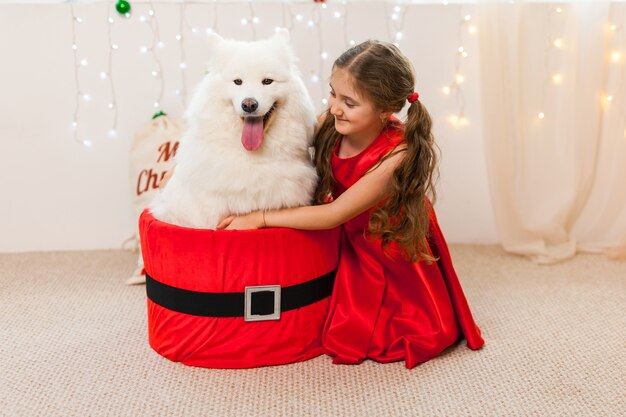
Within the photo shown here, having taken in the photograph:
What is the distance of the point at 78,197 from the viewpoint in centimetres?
246

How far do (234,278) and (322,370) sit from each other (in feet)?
→ 1.12

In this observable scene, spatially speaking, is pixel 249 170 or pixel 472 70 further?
pixel 472 70

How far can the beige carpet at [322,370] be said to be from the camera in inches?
59.6

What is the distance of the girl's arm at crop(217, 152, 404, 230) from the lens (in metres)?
1.59

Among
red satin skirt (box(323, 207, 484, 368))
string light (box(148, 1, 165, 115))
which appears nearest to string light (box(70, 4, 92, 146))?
string light (box(148, 1, 165, 115))

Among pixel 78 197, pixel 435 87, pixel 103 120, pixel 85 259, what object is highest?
pixel 435 87

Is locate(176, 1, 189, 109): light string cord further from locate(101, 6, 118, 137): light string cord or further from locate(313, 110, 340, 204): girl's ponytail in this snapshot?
locate(313, 110, 340, 204): girl's ponytail

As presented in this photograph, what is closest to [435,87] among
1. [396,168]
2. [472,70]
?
[472,70]

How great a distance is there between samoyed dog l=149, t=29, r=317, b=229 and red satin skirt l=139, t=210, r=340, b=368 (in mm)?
73

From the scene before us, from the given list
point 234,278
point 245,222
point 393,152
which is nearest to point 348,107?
point 393,152

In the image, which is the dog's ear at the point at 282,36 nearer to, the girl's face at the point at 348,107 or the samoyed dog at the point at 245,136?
the samoyed dog at the point at 245,136

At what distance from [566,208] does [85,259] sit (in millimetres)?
1878

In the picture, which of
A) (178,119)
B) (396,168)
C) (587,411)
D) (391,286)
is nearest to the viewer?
(587,411)

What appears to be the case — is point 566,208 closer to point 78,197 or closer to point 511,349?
point 511,349
